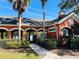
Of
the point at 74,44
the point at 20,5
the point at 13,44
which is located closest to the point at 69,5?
the point at 74,44

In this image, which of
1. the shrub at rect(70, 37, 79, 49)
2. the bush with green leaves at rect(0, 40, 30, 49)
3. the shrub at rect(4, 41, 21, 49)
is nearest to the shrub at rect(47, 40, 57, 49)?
the shrub at rect(70, 37, 79, 49)

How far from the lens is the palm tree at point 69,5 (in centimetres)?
3219

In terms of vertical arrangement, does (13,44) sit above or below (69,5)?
below

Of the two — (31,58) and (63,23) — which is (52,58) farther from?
(63,23)

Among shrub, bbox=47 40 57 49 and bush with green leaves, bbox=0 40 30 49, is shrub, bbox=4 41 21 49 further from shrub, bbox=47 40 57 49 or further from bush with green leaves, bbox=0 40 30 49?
shrub, bbox=47 40 57 49

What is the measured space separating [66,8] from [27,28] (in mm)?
8888

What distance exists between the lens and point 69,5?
32719 mm

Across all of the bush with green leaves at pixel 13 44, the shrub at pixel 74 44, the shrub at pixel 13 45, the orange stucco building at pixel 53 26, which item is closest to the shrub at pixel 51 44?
the shrub at pixel 74 44

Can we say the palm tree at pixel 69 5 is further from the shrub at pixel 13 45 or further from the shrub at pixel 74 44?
the shrub at pixel 13 45

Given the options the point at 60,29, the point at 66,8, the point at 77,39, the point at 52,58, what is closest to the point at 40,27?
the point at 60,29

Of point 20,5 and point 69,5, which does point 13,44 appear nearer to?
point 20,5

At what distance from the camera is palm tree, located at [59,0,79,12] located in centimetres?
3219

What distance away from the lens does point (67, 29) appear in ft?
124

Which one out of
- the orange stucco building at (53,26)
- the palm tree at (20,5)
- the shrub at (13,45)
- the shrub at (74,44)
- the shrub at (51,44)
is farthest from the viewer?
the orange stucco building at (53,26)
